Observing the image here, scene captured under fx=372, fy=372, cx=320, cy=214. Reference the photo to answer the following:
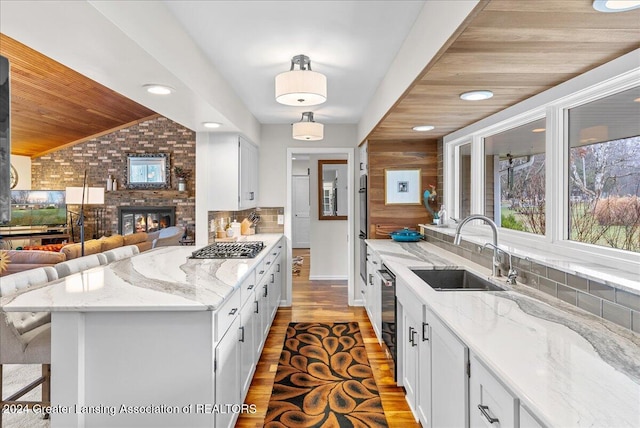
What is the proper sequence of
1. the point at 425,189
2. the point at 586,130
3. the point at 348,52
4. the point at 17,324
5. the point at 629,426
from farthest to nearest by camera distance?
the point at 425,189
the point at 348,52
the point at 17,324
the point at 586,130
the point at 629,426

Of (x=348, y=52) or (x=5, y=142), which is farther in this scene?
(x=348, y=52)

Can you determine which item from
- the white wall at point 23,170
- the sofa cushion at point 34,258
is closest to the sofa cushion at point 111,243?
the sofa cushion at point 34,258

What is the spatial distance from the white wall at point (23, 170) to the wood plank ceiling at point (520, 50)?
923 centimetres

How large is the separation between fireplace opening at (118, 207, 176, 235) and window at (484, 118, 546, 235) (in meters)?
6.83

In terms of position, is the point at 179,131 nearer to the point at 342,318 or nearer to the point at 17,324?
the point at 342,318

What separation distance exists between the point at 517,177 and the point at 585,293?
127 cm

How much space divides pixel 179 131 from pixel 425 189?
6098 mm

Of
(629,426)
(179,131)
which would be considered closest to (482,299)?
(629,426)

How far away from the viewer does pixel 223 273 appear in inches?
93.7

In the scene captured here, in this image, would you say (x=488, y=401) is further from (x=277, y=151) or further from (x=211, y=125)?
(x=277, y=151)

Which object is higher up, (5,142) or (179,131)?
(179,131)

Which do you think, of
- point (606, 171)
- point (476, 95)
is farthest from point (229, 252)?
point (606, 171)

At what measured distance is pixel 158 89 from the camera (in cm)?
240

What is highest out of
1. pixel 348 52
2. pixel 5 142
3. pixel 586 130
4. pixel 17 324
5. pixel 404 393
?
pixel 348 52
